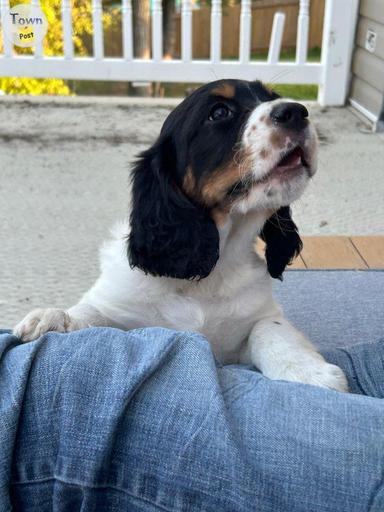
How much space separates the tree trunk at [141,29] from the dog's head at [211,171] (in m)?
6.66

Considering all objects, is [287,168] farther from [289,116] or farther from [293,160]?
[289,116]

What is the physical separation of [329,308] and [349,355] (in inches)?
43.8

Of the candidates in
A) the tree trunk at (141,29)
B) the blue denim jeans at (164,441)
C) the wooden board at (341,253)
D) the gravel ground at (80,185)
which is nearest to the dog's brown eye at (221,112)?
the blue denim jeans at (164,441)

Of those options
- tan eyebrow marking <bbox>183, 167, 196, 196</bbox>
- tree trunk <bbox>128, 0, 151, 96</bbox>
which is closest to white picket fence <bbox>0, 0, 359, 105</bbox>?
tree trunk <bbox>128, 0, 151, 96</bbox>

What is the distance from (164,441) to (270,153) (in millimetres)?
1152

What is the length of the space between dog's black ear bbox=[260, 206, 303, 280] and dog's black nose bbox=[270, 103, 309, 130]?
1.59ft

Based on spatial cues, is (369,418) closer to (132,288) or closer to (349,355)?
(349,355)

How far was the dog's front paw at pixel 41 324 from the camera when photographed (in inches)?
72.7

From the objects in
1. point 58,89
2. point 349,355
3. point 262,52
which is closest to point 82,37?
point 58,89

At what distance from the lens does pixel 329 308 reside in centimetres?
308

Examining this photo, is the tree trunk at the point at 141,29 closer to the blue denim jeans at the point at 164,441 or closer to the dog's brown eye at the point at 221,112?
the dog's brown eye at the point at 221,112

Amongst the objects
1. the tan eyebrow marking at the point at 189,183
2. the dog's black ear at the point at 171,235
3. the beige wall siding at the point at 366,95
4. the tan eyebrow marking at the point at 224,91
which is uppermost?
the tan eyebrow marking at the point at 224,91

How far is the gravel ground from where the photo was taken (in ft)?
12.6

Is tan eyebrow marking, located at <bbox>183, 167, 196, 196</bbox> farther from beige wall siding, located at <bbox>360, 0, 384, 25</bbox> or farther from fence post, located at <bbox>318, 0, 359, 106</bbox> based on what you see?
fence post, located at <bbox>318, 0, 359, 106</bbox>
